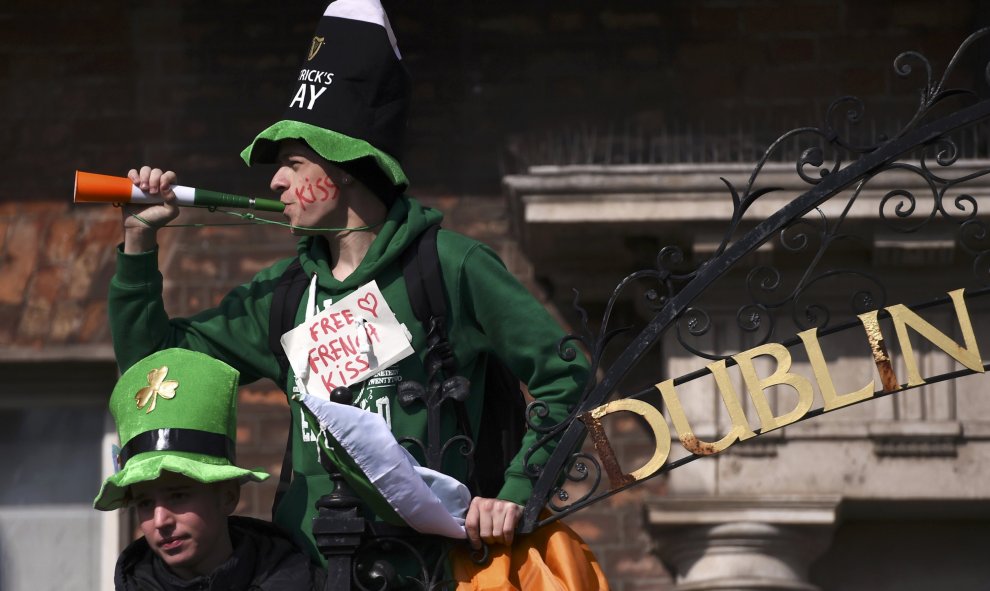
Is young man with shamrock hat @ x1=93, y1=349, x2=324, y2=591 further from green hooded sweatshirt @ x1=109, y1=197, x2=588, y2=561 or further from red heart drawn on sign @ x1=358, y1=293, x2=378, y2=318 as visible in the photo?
red heart drawn on sign @ x1=358, y1=293, x2=378, y2=318

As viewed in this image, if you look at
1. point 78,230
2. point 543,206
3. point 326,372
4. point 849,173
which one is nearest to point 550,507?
point 326,372

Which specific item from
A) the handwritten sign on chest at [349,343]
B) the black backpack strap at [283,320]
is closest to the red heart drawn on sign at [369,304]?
the handwritten sign on chest at [349,343]

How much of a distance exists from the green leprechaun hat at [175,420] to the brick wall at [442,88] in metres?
3.27

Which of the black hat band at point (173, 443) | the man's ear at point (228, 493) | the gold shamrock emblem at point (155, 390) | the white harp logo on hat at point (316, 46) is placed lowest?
the man's ear at point (228, 493)

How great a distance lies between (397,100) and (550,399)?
811 millimetres

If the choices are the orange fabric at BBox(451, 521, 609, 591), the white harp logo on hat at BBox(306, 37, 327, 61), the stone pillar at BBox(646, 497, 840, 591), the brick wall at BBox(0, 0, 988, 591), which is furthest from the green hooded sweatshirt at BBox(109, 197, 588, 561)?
the brick wall at BBox(0, 0, 988, 591)

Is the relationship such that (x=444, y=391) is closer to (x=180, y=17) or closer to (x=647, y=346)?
(x=647, y=346)

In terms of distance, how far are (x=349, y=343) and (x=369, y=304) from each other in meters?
0.10

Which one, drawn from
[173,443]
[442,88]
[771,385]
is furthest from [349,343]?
[442,88]

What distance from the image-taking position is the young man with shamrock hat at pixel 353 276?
5461mm

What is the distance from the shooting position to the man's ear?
5312 mm

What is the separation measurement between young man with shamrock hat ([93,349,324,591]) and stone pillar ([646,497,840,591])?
9.88 ft

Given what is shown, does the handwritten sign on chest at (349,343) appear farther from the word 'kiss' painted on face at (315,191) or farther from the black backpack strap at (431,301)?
the word 'kiss' painted on face at (315,191)

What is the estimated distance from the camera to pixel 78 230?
876cm
